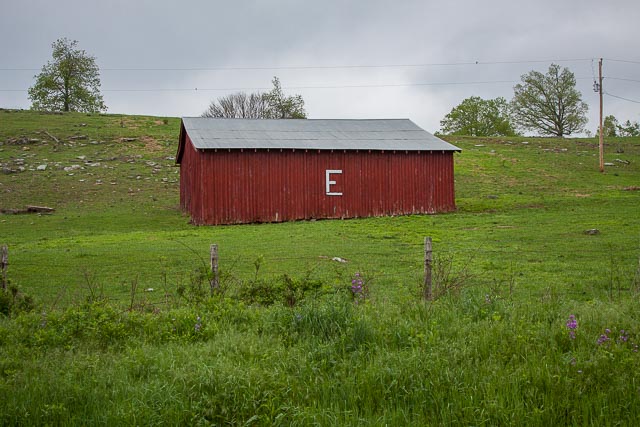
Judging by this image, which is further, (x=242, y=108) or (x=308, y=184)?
(x=242, y=108)

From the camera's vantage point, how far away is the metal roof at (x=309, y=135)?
103 feet

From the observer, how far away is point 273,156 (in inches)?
1224

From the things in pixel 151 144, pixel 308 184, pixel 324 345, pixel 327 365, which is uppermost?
pixel 151 144

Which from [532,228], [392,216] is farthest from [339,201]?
[532,228]

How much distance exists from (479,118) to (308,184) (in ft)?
167

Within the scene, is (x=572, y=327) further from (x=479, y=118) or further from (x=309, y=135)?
(x=479, y=118)

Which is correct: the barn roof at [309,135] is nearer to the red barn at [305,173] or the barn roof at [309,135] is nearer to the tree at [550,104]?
the red barn at [305,173]

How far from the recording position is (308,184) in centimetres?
3156

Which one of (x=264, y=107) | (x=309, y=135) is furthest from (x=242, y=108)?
(x=309, y=135)

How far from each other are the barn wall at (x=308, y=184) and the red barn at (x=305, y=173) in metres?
0.05

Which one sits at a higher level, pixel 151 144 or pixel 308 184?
pixel 151 144

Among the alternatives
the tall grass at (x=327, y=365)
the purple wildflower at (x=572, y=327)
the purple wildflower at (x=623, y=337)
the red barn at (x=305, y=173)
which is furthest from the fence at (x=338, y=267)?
the red barn at (x=305, y=173)

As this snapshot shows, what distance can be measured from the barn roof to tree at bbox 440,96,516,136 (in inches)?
1605

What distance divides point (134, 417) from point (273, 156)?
2497cm
